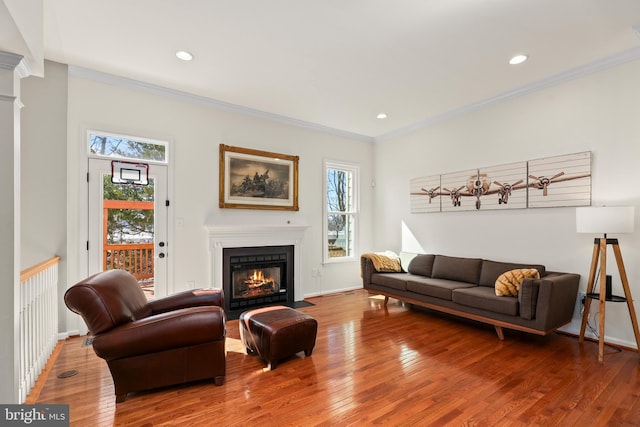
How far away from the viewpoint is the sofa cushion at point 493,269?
3.75 meters

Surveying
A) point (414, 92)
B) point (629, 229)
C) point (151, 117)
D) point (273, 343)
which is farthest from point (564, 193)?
point (151, 117)

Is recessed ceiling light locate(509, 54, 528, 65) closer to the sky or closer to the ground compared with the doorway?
closer to the sky

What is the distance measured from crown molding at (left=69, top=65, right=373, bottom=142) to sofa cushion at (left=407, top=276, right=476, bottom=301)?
111 inches

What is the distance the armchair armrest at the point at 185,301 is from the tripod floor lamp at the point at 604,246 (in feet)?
11.5

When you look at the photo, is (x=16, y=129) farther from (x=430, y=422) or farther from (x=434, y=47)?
(x=434, y=47)

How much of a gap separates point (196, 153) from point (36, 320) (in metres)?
2.43

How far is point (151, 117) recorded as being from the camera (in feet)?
12.6

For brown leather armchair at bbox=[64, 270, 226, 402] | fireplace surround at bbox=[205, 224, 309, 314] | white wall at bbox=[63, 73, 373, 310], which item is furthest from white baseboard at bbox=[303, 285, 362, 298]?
brown leather armchair at bbox=[64, 270, 226, 402]

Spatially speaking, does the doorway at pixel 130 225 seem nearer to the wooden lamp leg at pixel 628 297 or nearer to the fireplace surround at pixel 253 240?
the fireplace surround at pixel 253 240

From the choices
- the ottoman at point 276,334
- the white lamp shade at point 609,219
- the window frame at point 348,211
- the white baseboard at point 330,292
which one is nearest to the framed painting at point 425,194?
the window frame at point 348,211

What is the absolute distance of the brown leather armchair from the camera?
6.82 feet

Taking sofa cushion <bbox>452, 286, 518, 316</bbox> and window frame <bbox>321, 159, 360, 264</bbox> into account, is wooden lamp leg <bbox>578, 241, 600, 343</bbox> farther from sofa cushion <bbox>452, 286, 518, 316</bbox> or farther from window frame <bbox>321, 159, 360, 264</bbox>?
window frame <bbox>321, 159, 360, 264</bbox>

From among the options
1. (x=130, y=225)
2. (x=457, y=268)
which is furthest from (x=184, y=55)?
(x=457, y=268)

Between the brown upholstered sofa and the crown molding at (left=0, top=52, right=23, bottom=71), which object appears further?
the brown upholstered sofa
